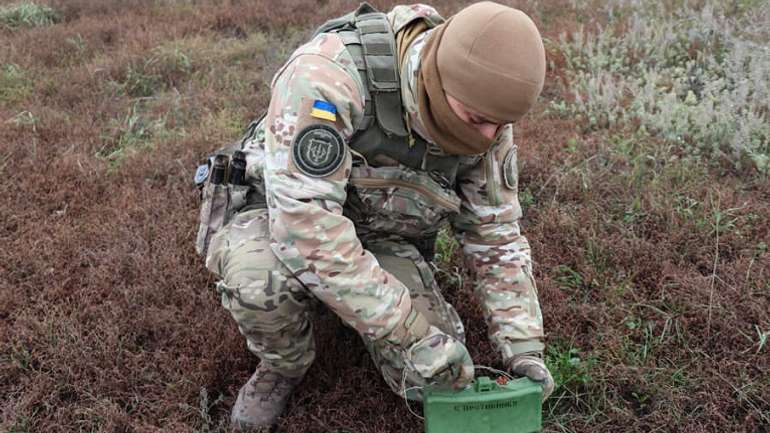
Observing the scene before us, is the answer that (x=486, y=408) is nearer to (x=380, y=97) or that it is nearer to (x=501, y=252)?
(x=501, y=252)

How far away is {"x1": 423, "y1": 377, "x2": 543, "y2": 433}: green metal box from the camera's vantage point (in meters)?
2.30

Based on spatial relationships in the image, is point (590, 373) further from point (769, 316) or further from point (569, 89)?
point (569, 89)

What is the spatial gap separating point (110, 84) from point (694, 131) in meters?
4.27

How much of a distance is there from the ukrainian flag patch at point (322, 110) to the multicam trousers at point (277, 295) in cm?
55

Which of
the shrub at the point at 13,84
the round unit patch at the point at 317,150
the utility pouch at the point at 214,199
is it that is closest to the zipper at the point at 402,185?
the round unit patch at the point at 317,150

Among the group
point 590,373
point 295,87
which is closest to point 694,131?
point 590,373

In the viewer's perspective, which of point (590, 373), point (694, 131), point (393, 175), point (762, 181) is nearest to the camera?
point (393, 175)

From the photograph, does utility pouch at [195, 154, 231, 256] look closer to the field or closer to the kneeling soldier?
the kneeling soldier

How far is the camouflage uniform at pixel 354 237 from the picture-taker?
2207mm

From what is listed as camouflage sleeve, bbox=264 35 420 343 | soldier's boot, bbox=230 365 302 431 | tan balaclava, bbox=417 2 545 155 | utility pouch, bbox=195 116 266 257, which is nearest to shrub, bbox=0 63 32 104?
utility pouch, bbox=195 116 266 257

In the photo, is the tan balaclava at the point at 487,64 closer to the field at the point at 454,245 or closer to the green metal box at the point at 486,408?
the green metal box at the point at 486,408

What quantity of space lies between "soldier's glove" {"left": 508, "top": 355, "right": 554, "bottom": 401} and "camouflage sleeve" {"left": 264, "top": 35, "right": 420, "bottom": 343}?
1.71 feet

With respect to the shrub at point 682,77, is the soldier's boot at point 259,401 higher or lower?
lower

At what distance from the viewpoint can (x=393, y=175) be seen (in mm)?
2516
